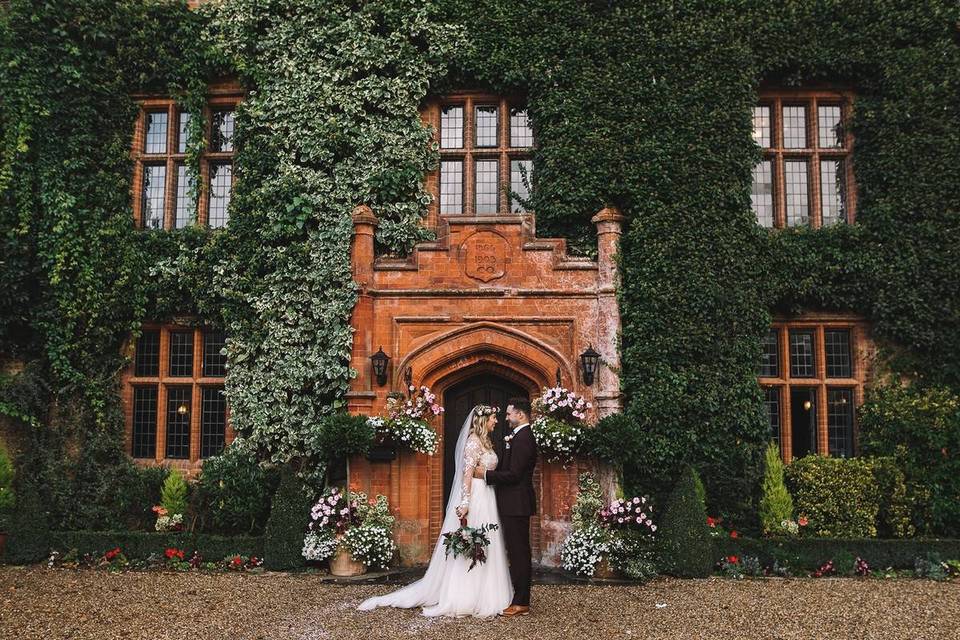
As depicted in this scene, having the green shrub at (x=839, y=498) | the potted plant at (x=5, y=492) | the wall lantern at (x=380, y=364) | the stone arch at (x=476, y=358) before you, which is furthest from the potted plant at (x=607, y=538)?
the potted plant at (x=5, y=492)

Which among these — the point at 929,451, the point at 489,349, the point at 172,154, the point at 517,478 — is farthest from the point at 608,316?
the point at 172,154

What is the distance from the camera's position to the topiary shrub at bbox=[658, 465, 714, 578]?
1007 centimetres

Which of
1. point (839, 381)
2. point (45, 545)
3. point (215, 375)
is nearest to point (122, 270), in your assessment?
point (215, 375)

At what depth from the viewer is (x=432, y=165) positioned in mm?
12508

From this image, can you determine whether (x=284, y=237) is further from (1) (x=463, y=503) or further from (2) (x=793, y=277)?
(2) (x=793, y=277)

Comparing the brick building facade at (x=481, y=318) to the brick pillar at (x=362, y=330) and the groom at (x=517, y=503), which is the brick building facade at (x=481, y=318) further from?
the groom at (x=517, y=503)

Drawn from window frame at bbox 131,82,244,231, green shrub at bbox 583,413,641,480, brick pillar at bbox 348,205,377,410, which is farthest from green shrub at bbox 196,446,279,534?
green shrub at bbox 583,413,641,480

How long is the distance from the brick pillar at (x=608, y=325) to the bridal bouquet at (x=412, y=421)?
245 cm

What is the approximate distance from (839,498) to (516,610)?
609 centimetres

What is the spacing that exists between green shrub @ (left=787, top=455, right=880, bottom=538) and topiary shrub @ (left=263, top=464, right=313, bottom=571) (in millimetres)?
7550

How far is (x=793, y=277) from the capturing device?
11930 millimetres

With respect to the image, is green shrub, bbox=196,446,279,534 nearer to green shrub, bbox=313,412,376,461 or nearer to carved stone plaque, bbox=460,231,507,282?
green shrub, bbox=313,412,376,461

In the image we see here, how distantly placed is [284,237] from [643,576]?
25.0 feet

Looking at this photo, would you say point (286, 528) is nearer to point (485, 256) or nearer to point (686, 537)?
point (485, 256)
